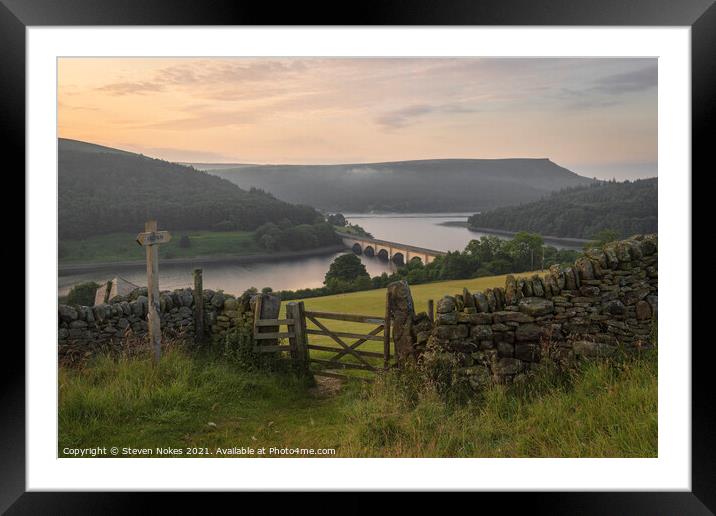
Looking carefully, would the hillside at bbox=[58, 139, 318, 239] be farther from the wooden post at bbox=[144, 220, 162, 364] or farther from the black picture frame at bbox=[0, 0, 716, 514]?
the black picture frame at bbox=[0, 0, 716, 514]

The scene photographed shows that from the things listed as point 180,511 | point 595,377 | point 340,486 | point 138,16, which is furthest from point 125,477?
point 595,377

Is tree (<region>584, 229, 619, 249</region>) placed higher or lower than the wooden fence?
higher

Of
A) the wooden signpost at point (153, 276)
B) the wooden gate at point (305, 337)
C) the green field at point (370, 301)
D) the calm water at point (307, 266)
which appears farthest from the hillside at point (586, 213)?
the wooden signpost at point (153, 276)

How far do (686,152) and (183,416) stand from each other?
19.2 feet

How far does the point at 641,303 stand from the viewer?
5.44 metres

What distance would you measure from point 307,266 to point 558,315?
483 centimetres

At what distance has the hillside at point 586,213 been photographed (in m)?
6.54

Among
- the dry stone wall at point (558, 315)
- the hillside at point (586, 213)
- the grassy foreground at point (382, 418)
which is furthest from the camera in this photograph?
the hillside at point (586, 213)

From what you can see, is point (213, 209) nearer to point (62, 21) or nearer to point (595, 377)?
point (62, 21)

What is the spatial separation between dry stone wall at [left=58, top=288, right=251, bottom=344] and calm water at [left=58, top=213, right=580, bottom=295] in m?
0.31

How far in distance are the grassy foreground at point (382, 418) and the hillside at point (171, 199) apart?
4.03 m

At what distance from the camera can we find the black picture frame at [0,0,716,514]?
4.07m

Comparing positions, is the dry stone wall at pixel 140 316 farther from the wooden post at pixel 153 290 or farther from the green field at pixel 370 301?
the green field at pixel 370 301

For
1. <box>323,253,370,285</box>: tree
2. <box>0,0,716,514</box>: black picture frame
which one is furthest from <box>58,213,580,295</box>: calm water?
<box>0,0,716,514</box>: black picture frame
